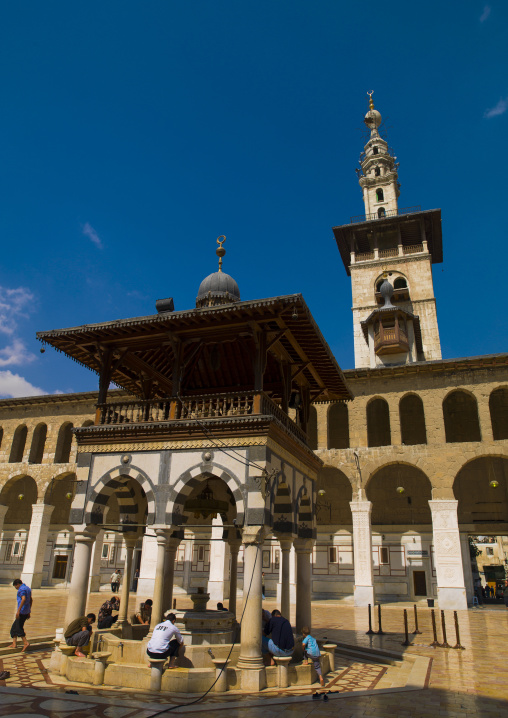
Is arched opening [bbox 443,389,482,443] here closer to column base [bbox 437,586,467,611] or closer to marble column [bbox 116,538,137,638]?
column base [bbox 437,586,467,611]

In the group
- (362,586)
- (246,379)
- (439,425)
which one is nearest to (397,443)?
(439,425)

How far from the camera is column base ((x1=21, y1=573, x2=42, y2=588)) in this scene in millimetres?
25453

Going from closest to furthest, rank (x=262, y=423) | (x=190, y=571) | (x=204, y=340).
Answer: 1. (x=262, y=423)
2. (x=204, y=340)
3. (x=190, y=571)

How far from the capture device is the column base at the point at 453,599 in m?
19.8

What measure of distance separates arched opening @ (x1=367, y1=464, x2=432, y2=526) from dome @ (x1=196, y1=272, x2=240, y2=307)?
14551mm

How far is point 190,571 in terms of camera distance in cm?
2683

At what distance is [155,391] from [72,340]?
11.5 feet

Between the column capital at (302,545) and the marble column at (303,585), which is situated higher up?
the column capital at (302,545)

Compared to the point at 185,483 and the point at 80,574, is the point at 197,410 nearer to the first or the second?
the point at 185,483

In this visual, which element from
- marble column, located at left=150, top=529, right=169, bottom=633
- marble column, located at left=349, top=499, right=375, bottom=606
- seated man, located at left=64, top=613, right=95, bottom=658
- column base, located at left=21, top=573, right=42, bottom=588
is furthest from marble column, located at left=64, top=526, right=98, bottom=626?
column base, located at left=21, top=573, right=42, bottom=588

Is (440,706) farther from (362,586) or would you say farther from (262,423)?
(362,586)

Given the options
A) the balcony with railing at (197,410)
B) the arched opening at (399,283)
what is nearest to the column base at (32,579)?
the balcony with railing at (197,410)

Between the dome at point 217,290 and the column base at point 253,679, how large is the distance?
8.46 metres

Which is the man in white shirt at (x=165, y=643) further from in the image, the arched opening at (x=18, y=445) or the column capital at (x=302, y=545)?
the arched opening at (x=18, y=445)
